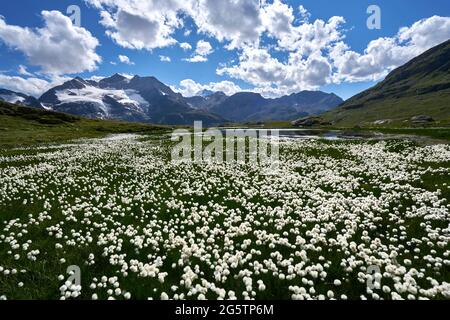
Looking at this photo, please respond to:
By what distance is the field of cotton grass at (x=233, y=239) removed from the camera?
730 cm

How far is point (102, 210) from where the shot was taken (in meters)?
13.4

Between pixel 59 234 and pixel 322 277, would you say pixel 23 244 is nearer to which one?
pixel 59 234

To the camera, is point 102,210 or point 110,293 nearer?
point 110,293

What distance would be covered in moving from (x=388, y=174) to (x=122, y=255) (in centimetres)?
1685

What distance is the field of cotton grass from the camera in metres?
7.30

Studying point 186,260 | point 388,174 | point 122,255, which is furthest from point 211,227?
point 388,174

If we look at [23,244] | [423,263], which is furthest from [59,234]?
[423,263]

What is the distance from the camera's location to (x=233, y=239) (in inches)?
403

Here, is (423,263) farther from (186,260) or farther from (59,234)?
(59,234)

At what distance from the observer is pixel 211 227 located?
11.3 metres

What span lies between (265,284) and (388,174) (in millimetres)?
14594

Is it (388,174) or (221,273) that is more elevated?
(388,174)
